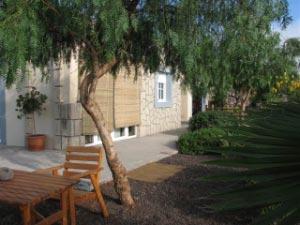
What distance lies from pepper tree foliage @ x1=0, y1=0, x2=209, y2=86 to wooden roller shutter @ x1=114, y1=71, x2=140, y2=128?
661cm

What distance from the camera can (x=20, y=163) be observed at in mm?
8680

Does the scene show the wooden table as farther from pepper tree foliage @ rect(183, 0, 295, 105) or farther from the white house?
the white house

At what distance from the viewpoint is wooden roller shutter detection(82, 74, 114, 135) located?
36.1 ft

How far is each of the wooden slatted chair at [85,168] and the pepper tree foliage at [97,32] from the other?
1.05 m

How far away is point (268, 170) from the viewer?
1.21 m

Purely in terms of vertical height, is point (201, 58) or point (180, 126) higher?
point (201, 58)

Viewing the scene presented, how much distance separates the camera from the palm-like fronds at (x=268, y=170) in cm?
107

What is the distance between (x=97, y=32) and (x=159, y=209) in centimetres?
237

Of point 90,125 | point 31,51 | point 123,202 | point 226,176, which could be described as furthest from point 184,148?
point 226,176

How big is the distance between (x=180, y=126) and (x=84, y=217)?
13.3m

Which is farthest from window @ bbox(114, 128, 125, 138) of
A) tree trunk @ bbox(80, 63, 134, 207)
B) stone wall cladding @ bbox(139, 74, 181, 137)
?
tree trunk @ bbox(80, 63, 134, 207)

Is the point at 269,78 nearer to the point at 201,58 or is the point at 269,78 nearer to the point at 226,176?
the point at 201,58

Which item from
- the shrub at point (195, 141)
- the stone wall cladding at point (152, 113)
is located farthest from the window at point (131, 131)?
the shrub at point (195, 141)

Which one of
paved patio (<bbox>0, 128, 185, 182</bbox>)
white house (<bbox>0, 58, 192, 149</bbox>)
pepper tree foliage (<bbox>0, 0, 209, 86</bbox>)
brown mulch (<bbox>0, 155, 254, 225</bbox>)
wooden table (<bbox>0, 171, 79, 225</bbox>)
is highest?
pepper tree foliage (<bbox>0, 0, 209, 86</bbox>)
